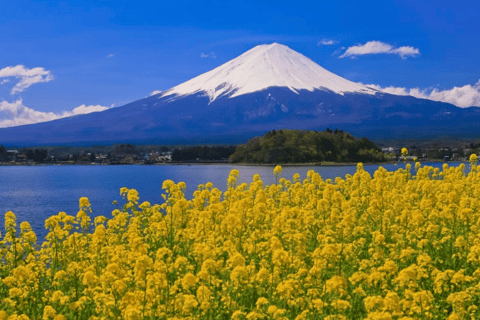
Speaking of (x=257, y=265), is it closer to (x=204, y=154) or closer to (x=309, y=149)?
(x=309, y=149)

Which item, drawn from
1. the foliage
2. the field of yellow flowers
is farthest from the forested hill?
the field of yellow flowers

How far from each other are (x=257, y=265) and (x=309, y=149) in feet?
512

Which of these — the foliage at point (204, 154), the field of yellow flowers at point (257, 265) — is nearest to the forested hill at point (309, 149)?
the foliage at point (204, 154)

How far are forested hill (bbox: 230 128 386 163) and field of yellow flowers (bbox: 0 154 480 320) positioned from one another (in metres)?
149

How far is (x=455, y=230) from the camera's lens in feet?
44.3

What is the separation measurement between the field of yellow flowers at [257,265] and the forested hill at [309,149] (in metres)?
149

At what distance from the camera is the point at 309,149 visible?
166 metres

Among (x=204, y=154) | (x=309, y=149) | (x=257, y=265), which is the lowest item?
(x=257, y=265)

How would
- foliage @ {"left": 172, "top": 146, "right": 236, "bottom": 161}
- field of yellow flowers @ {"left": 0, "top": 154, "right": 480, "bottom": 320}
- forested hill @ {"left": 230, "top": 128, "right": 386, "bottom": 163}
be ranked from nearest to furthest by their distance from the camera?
field of yellow flowers @ {"left": 0, "top": 154, "right": 480, "bottom": 320} < forested hill @ {"left": 230, "top": 128, "right": 386, "bottom": 163} < foliage @ {"left": 172, "top": 146, "right": 236, "bottom": 161}

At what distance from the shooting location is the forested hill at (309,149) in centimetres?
16625

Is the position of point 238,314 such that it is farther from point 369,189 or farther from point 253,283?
point 369,189

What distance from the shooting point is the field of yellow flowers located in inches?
340

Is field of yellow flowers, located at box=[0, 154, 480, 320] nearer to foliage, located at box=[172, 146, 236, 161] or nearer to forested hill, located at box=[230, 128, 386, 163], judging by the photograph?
forested hill, located at box=[230, 128, 386, 163]

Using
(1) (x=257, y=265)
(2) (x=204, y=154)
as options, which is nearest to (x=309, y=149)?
(2) (x=204, y=154)
